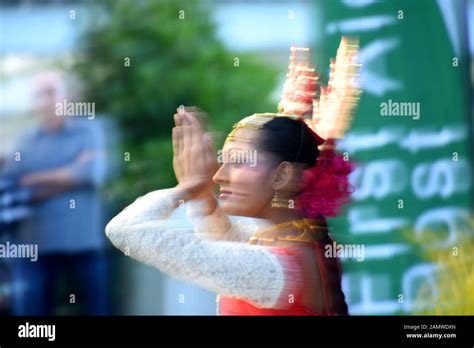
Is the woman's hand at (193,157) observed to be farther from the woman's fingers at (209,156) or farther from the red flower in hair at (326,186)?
the red flower in hair at (326,186)

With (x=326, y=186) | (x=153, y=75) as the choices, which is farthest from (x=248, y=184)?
(x=153, y=75)

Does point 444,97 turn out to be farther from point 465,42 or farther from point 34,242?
point 34,242

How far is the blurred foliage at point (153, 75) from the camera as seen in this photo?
171 inches

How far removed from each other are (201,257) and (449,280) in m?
1.20

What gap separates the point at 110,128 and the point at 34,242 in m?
0.59

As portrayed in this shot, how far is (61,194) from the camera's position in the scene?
172 inches

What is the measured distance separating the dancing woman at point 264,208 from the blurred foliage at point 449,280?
39 cm

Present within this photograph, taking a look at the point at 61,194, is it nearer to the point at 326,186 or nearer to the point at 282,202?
the point at 282,202

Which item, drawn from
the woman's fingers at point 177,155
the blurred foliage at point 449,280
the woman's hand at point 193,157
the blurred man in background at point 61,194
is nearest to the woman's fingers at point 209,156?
the woman's hand at point 193,157

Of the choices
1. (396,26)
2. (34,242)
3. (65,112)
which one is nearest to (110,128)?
(65,112)

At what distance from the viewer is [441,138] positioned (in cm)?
447

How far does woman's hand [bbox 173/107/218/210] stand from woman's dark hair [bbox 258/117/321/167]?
0.23 metres

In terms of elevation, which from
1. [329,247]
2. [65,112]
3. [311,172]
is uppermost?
[65,112]

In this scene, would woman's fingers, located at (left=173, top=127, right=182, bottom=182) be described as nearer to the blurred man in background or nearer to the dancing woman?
the dancing woman
